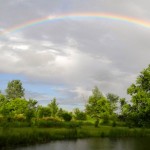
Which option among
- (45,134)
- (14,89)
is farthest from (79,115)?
(14,89)

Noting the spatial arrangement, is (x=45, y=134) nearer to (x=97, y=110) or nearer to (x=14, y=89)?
(x=97, y=110)

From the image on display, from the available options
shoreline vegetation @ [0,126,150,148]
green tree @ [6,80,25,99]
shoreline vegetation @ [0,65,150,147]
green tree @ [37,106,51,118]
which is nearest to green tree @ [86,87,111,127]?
shoreline vegetation @ [0,65,150,147]

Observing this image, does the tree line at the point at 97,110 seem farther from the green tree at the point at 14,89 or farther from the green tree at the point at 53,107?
the green tree at the point at 14,89

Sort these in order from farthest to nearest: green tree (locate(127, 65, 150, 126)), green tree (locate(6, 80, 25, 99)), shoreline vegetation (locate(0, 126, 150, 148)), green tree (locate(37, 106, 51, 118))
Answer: green tree (locate(6, 80, 25, 99)) < green tree (locate(37, 106, 51, 118)) < green tree (locate(127, 65, 150, 126)) < shoreline vegetation (locate(0, 126, 150, 148))

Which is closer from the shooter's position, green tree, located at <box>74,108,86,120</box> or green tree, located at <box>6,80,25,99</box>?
green tree, located at <box>74,108,86,120</box>

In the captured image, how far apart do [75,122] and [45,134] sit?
872 inches

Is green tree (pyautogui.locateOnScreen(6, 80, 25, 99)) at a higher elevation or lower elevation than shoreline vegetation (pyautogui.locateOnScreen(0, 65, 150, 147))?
higher

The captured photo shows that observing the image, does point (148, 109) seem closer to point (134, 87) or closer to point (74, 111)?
point (134, 87)

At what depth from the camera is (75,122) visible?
2633 inches

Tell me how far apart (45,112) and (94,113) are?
13.8 metres

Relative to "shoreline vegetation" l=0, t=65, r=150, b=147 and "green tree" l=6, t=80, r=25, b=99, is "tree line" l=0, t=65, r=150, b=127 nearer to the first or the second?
"shoreline vegetation" l=0, t=65, r=150, b=147

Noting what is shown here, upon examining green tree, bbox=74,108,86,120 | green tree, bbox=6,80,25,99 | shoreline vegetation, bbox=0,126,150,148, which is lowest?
shoreline vegetation, bbox=0,126,150,148

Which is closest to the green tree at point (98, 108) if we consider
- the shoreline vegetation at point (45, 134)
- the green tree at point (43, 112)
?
the green tree at point (43, 112)

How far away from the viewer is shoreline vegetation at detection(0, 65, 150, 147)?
4247 centimetres
